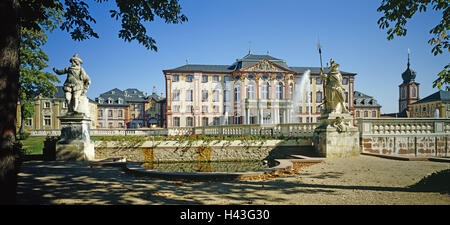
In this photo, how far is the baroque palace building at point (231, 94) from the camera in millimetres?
44438

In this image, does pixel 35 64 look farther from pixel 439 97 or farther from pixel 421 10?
pixel 439 97

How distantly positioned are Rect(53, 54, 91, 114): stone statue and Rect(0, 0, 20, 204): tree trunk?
673 cm

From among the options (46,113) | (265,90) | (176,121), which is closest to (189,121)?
(176,121)

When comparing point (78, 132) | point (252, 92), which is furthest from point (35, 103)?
point (78, 132)

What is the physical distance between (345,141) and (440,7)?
566cm

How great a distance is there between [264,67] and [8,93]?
148 ft

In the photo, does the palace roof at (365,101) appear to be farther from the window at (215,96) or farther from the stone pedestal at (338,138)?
the stone pedestal at (338,138)

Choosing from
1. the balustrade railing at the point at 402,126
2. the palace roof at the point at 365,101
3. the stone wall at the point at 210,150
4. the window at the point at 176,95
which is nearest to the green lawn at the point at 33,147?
the stone wall at the point at 210,150

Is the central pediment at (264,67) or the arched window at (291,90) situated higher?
the central pediment at (264,67)

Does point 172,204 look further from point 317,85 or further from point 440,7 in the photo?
point 317,85

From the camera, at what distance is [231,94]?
1831 inches

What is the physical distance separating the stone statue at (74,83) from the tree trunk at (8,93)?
22.1 ft

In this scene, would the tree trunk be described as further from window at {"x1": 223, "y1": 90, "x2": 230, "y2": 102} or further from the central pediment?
window at {"x1": 223, "y1": 90, "x2": 230, "y2": 102}
